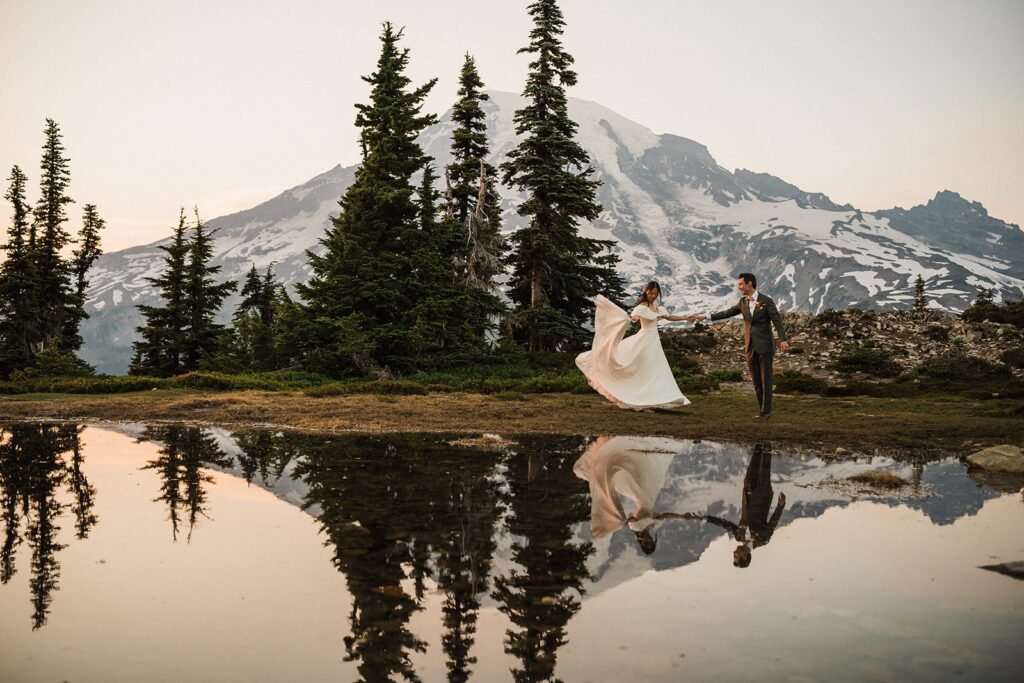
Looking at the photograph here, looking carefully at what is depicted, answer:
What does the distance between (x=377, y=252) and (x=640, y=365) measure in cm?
1424

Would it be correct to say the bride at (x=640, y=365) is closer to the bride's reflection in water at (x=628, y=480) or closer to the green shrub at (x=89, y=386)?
the bride's reflection in water at (x=628, y=480)

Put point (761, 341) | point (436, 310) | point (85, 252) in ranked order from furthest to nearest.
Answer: point (85, 252)
point (436, 310)
point (761, 341)

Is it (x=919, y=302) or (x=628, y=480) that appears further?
(x=919, y=302)

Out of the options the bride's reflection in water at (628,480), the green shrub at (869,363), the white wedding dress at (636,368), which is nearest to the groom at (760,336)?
the white wedding dress at (636,368)

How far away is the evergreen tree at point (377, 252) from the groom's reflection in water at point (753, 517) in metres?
16.5

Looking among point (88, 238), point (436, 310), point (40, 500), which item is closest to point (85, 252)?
point (88, 238)

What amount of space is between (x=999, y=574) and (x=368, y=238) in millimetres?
23851

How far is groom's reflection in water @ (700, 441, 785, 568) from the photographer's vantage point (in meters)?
5.06

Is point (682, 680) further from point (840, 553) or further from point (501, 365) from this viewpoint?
point (501, 365)

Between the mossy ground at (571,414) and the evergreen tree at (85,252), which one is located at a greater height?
the evergreen tree at (85,252)

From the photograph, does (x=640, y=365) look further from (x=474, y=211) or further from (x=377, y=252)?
(x=474, y=211)

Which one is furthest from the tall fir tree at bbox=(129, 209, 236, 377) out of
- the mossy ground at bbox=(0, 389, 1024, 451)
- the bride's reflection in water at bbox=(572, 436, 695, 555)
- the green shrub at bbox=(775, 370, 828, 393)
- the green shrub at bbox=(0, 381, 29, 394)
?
the bride's reflection in water at bbox=(572, 436, 695, 555)

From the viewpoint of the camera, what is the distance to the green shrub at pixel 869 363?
2114 cm

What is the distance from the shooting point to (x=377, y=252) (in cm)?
2611
